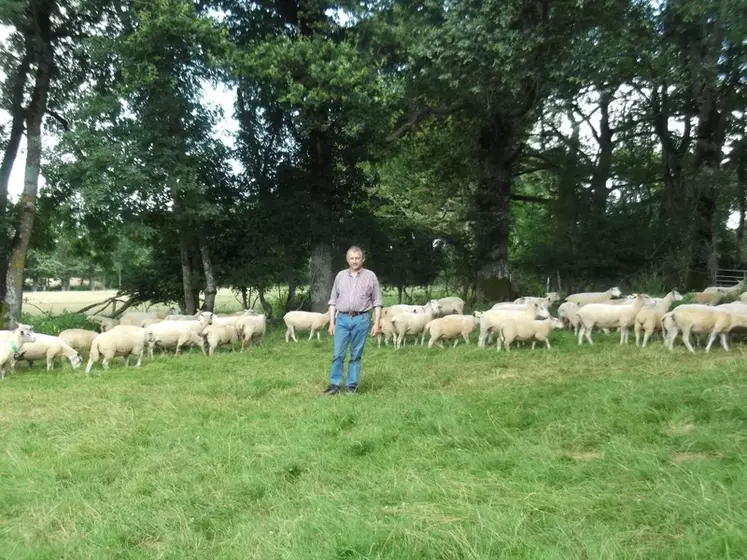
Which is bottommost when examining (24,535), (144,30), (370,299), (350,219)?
(24,535)

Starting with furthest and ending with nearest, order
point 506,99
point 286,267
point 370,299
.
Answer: point 286,267 → point 506,99 → point 370,299

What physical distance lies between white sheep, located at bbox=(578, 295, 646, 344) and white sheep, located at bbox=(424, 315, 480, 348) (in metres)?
2.19

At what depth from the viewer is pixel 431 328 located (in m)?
12.6

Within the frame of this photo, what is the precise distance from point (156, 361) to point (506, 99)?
11.4 meters

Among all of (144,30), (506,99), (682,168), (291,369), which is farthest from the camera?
(682,168)

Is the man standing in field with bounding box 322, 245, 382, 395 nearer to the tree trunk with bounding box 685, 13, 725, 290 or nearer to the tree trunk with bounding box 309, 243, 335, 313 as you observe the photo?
the tree trunk with bounding box 309, 243, 335, 313

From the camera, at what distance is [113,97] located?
596 inches

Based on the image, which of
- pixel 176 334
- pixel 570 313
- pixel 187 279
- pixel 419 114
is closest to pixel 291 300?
pixel 187 279

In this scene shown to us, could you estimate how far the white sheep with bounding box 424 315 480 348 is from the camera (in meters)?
12.6

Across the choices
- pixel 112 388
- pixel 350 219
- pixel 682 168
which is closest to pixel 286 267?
pixel 350 219

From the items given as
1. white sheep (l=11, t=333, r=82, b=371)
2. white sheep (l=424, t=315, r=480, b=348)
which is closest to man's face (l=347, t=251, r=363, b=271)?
white sheep (l=424, t=315, r=480, b=348)

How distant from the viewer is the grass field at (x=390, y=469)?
370cm

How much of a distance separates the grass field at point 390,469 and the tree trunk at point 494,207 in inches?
466

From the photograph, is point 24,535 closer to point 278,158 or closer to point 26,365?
point 26,365
